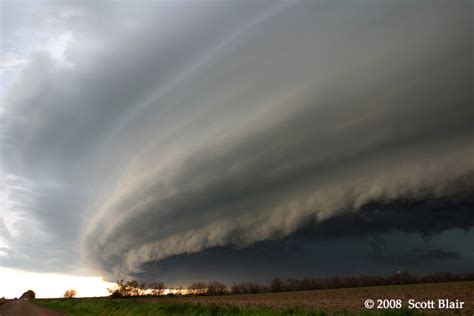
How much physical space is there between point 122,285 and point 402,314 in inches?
4281

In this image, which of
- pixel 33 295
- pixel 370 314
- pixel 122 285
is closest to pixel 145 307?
pixel 370 314

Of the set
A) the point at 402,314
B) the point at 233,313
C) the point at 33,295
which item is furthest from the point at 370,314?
the point at 33,295

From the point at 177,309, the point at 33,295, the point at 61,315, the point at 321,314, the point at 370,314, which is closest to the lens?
the point at 370,314

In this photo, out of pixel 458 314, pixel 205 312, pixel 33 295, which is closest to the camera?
pixel 458 314

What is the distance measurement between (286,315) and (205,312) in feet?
26.7

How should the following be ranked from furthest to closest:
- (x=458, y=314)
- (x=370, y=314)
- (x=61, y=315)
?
(x=61, y=315), (x=458, y=314), (x=370, y=314)

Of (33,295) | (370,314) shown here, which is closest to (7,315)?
(370,314)

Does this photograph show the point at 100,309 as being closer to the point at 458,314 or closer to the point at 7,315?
the point at 7,315

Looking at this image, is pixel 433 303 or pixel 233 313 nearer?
pixel 233 313

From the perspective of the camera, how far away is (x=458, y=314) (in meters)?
29.0

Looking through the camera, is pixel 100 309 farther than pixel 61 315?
Yes

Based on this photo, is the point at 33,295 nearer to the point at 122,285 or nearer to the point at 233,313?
the point at 122,285

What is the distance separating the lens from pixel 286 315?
26.2 meters

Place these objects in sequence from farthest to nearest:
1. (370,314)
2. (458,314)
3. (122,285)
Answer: (122,285) → (458,314) → (370,314)
